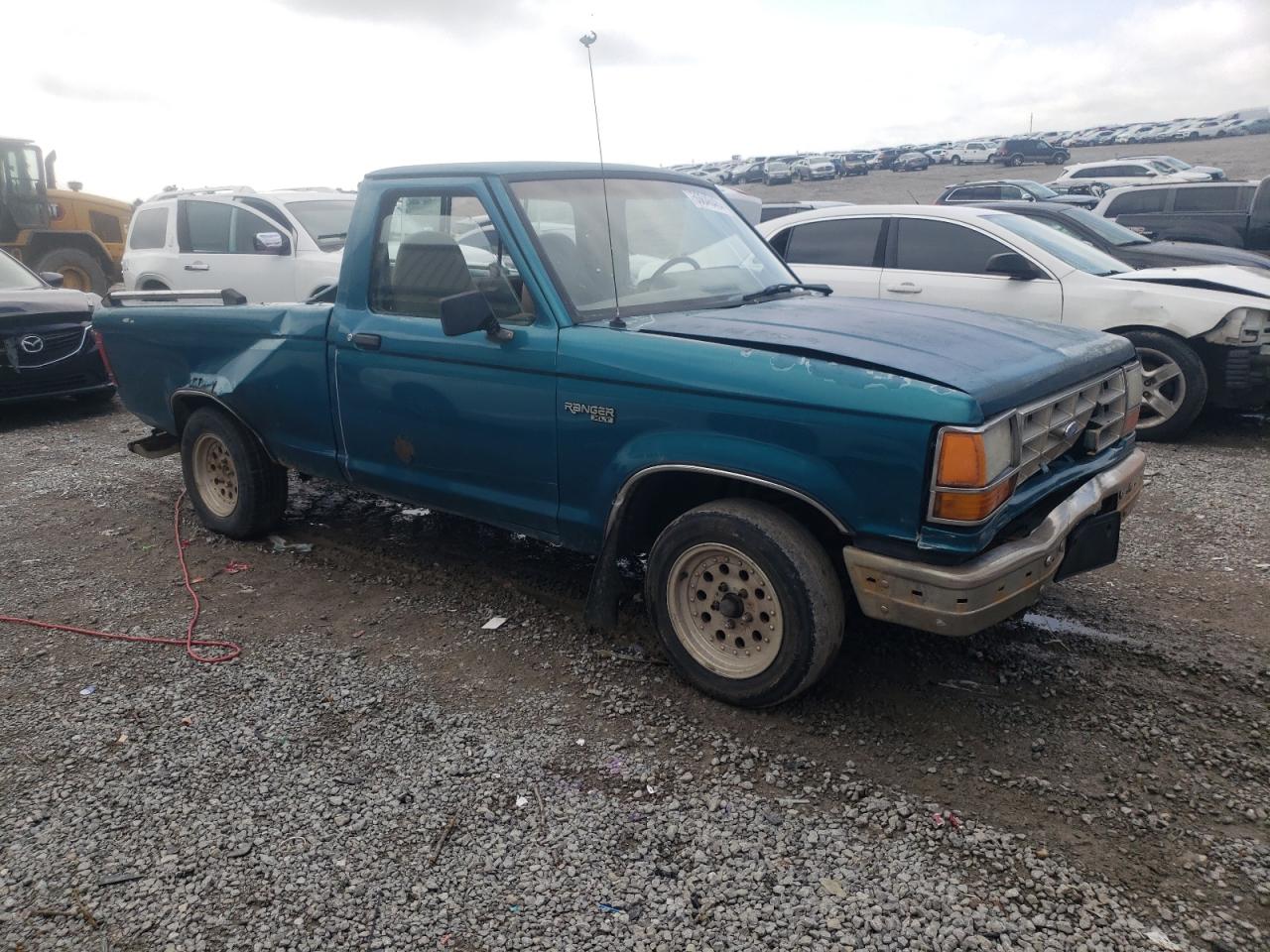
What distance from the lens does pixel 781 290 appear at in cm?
429

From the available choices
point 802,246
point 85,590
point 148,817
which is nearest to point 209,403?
point 85,590

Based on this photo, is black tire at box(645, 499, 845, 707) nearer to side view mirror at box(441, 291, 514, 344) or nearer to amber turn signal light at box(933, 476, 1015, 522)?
amber turn signal light at box(933, 476, 1015, 522)

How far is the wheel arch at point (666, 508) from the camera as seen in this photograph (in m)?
3.17

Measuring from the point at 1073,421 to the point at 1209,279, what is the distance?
455 cm

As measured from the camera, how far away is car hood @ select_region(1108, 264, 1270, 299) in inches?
263

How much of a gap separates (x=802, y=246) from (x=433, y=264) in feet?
15.5

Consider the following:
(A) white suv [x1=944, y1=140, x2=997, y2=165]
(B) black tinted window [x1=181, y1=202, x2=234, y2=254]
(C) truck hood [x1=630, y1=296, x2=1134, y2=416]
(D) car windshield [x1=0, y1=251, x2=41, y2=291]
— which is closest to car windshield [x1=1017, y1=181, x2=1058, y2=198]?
(B) black tinted window [x1=181, y1=202, x2=234, y2=254]

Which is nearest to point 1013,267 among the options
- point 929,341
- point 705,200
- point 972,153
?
point 705,200

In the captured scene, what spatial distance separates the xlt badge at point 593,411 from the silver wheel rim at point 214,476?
253 cm

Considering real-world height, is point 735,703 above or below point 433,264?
below

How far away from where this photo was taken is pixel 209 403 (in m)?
5.17

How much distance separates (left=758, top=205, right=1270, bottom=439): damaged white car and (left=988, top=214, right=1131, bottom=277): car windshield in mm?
16

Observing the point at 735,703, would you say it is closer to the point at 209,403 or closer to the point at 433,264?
the point at 433,264

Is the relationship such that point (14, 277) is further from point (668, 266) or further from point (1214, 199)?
point (1214, 199)
